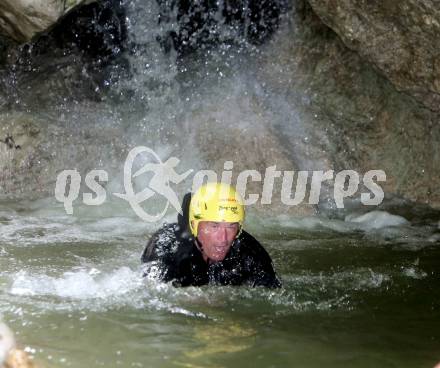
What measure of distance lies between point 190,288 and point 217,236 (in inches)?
19.4

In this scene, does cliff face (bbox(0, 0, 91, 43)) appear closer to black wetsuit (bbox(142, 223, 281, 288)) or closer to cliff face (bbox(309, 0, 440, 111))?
cliff face (bbox(309, 0, 440, 111))

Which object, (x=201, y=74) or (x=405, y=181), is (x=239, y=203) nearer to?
(x=405, y=181)

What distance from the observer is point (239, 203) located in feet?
17.7

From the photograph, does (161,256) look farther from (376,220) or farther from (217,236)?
(376,220)

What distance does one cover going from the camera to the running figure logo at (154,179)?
29.5 feet

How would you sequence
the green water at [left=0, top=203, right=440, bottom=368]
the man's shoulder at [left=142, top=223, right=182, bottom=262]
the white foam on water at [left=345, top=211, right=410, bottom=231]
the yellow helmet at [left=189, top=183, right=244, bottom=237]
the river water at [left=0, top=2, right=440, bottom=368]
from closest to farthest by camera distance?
the green water at [left=0, top=203, right=440, bottom=368]
the river water at [left=0, top=2, right=440, bottom=368]
the yellow helmet at [left=189, top=183, right=244, bottom=237]
the man's shoulder at [left=142, top=223, right=182, bottom=262]
the white foam on water at [left=345, top=211, right=410, bottom=231]

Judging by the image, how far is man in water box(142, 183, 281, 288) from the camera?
529cm

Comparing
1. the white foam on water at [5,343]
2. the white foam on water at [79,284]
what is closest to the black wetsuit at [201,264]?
the white foam on water at [79,284]

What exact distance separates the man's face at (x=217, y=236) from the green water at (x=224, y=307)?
337 millimetres

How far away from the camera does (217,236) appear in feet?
17.3

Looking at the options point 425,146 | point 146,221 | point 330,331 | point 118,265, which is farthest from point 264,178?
point 330,331

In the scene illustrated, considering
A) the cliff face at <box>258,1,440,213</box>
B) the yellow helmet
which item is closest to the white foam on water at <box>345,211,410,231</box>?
the cliff face at <box>258,1,440,213</box>

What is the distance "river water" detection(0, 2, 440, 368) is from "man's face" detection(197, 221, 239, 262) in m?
0.34

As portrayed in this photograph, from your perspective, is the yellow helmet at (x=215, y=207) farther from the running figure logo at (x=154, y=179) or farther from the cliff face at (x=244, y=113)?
the cliff face at (x=244, y=113)
